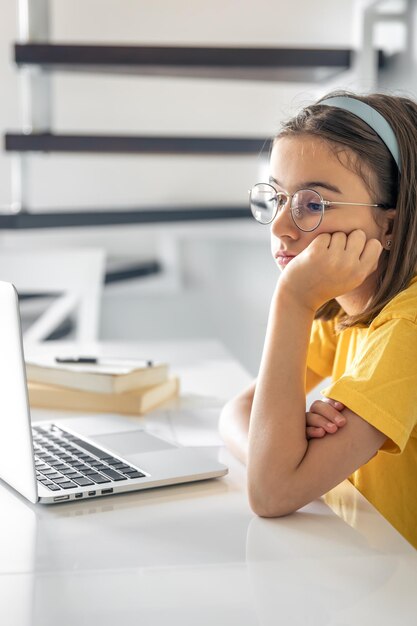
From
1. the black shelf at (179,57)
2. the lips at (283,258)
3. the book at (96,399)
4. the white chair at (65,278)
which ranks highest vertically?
the black shelf at (179,57)

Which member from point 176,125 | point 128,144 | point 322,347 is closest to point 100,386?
point 322,347

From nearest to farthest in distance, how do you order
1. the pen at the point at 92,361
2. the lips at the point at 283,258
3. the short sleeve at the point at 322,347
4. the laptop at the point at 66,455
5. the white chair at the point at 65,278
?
the laptop at the point at 66,455, the lips at the point at 283,258, the short sleeve at the point at 322,347, the pen at the point at 92,361, the white chair at the point at 65,278

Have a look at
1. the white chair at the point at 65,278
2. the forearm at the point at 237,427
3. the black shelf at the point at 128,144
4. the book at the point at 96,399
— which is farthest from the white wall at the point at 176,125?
the forearm at the point at 237,427

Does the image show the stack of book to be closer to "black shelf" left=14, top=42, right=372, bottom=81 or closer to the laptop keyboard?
the laptop keyboard

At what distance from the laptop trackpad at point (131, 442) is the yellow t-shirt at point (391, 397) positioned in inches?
11.2

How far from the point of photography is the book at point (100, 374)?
1.49 m

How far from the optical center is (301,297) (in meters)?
1.09

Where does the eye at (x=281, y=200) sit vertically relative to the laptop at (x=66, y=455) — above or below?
above

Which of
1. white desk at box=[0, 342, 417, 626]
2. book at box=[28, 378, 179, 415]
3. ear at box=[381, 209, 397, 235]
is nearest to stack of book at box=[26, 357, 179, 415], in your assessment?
book at box=[28, 378, 179, 415]

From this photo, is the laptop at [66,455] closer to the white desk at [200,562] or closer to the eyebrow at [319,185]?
the white desk at [200,562]

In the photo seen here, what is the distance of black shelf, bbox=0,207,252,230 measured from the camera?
2.72 m

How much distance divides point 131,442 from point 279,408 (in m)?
0.29

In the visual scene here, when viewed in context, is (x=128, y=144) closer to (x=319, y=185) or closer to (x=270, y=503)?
(x=319, y=185)

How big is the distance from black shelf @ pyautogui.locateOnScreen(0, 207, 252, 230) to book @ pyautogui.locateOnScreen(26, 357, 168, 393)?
4.00 feet
